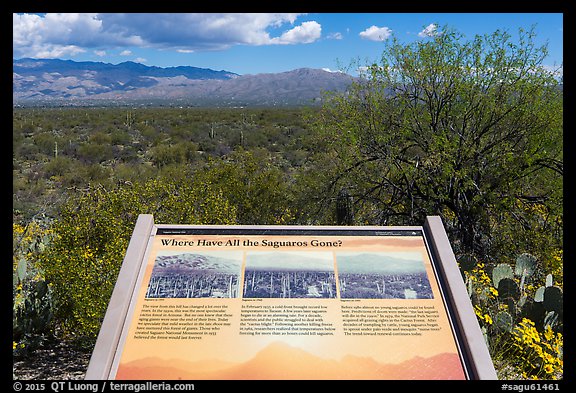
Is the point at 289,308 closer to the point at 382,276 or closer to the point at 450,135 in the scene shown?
the point at 382,276

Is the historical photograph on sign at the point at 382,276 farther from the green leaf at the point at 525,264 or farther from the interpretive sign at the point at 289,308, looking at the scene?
the green leaf at the point at 525,264

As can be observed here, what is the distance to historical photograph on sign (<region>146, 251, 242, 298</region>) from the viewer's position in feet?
14.1

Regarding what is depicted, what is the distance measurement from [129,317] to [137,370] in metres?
0.43

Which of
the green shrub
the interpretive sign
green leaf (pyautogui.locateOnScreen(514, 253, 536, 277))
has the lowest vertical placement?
green leaf (pyautogui.locateOnScreen(514, 253, 536, 277))

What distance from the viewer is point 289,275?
443 centimetres

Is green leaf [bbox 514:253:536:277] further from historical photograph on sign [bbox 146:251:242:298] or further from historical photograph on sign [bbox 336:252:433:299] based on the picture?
historical photograph on sign [bbox 146:251:242:298]

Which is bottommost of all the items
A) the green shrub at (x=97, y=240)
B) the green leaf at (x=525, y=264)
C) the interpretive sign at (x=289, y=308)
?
the green leaf at (x=525, y=264)

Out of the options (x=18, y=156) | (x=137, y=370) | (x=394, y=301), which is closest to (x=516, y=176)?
(x=394, y=301)

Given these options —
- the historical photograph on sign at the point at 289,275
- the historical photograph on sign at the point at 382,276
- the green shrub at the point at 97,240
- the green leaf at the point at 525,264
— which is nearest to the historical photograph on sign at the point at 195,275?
the historical photograph on sign at the point at 289,275

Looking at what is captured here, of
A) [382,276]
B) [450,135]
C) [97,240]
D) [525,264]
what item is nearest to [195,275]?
[382,276]

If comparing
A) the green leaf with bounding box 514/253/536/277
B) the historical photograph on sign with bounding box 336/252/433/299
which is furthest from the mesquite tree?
the historical photograph on sign with bounding box 336/252/433/299

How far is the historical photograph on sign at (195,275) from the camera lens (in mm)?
4297

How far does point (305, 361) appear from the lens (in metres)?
3.84

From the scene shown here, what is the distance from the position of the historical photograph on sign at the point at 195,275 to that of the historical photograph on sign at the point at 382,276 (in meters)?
0.86
